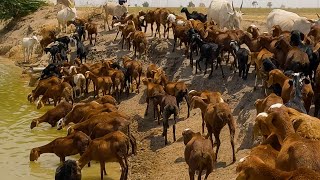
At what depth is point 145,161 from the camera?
11789 millimetres

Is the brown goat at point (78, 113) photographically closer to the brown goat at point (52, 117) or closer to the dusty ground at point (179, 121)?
the brown goat at point (52, 117)

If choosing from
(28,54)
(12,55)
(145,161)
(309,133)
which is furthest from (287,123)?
(12,55)

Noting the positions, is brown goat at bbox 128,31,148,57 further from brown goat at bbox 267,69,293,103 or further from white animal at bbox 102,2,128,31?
brown goat at bbox 267,69,293,103

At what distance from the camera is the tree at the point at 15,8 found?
120 feet

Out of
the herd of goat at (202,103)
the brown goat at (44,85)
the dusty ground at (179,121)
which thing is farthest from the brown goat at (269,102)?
the brown goat at (44,85)

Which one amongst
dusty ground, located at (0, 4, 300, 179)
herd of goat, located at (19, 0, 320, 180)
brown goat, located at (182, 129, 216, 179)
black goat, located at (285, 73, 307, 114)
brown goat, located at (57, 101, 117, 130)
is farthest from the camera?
brown goat, located at (57, 101, 117, 130)

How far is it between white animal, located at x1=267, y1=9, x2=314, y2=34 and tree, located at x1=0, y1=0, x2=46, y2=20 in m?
21.9

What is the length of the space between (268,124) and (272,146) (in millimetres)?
376

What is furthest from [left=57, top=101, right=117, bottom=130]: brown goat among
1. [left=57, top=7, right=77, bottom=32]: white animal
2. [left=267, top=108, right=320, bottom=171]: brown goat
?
[left=57, top=7, right=77, bottom=32]: white animal

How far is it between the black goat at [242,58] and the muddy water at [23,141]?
5.34 m

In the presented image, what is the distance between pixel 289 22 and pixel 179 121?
8.09 meters

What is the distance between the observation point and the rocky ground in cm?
1102

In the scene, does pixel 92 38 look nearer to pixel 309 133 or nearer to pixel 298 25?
pixel 298 25

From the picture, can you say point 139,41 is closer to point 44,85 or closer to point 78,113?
point 44,85
